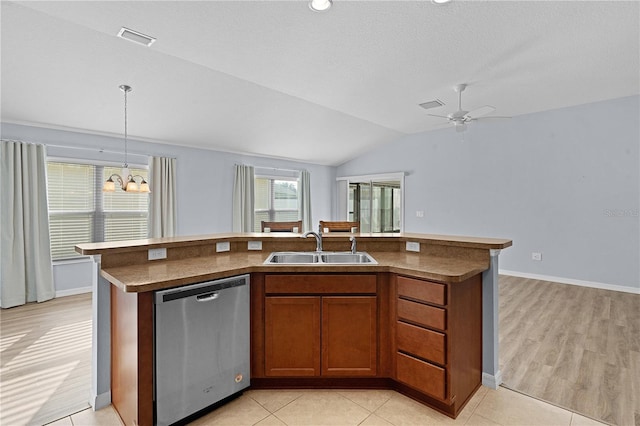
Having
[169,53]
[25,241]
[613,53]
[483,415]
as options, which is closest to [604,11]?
[613,53]

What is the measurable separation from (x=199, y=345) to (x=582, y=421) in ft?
7.66

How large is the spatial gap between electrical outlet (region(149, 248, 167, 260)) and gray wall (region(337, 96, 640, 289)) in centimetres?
560

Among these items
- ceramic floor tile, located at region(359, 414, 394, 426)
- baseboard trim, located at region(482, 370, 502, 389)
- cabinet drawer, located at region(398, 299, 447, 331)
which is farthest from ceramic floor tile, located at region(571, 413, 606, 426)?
ceramic floor tile, located at region(359, 414, 394, 426)

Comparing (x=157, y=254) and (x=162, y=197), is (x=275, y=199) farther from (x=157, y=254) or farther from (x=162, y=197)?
(x=157, y=254)

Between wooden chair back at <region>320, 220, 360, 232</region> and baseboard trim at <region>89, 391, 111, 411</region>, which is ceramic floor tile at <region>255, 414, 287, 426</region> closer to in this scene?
baseboard trim at <region>89, 391, 111, 411</region>

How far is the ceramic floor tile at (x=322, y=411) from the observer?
1883 millimetres

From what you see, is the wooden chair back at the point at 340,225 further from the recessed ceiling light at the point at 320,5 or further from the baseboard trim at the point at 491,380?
the recessed ceiling light at the point at 320,5

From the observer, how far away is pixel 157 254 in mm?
2355

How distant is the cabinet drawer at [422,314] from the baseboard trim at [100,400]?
196cm

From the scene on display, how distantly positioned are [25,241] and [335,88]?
4.48 meters

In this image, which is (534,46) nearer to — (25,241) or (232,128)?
(232,128)

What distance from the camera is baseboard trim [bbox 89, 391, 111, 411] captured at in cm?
199

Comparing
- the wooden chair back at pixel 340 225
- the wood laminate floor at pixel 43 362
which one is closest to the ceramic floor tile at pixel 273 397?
the wood laminate floor at pixel 43 362

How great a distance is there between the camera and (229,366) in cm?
201
